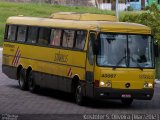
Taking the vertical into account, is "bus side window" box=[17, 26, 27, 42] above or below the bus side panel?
above

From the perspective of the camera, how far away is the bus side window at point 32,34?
26406 millimetres

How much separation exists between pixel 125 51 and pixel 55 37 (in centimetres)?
372

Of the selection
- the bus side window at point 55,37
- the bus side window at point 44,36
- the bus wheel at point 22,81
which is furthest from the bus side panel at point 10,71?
the bus side window at point 55,37

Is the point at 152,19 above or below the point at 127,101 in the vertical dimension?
above

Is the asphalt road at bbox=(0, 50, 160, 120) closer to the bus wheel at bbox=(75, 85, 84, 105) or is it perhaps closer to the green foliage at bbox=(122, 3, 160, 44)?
the bus wheel at bbox=(75, 85, 84, 105)

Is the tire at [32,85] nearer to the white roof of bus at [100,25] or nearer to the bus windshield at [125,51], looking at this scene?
the white roof of bus at [100,25]

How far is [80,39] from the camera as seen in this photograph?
2281cm

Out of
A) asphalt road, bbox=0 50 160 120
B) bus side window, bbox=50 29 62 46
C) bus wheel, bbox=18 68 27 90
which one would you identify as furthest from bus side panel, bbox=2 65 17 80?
bus side window, bbox=50 29 62 46

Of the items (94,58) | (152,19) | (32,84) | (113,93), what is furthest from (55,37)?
(152,19)

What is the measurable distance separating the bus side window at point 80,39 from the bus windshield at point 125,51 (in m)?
1.02

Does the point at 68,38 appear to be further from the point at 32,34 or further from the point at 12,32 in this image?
the point at 12,32

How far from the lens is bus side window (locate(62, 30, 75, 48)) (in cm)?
2339


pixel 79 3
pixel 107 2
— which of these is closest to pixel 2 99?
pixel 79 3

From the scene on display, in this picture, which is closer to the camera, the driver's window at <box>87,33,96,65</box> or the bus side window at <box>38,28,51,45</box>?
the driver's window at <box>87,33,96,65</box>
